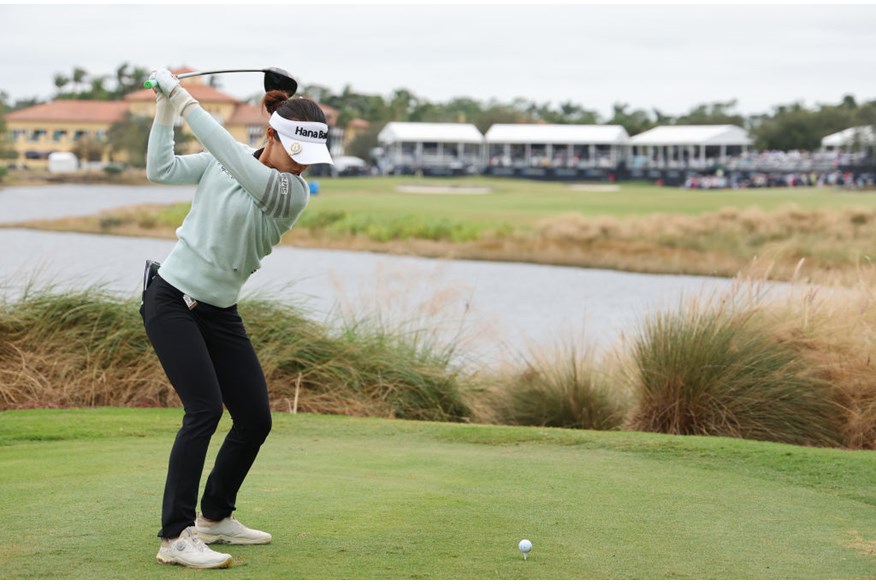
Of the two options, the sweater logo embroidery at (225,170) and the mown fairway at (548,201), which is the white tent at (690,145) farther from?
the sweater logo embroidery at (225,170)

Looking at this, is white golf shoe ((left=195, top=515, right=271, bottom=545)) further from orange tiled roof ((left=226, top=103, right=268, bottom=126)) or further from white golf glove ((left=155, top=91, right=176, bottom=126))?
orange tiled roof ((left=226, top=103, right=268, bottom=126))

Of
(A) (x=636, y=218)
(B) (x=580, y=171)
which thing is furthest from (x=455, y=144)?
(A) (x=636, y=218)

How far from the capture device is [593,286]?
1292 inches

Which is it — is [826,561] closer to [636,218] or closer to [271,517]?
[271,517]

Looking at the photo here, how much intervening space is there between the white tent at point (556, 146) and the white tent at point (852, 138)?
18174 millimetres

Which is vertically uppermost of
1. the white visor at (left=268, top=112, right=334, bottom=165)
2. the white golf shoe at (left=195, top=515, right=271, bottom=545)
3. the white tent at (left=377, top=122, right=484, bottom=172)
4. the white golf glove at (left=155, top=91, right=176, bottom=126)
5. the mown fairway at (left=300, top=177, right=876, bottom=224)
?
the white golf glove at (left=155, top=91, right=176, bottom=126)

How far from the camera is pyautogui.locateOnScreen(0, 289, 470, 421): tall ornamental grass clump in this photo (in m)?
10.2

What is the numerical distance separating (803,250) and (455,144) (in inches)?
2975

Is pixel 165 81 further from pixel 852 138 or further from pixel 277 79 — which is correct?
pixel 852 138

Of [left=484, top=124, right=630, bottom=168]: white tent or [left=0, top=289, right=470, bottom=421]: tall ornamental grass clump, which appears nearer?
[left=0, top=289, right=470, bottom=421]: tall ornamental grass clump

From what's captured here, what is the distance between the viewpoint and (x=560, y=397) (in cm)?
1044

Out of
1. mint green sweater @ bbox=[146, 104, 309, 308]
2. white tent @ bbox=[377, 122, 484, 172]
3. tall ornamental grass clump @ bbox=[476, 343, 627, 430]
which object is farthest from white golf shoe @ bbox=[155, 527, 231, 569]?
white tent @ bbox=[377, 122, 484, 172]

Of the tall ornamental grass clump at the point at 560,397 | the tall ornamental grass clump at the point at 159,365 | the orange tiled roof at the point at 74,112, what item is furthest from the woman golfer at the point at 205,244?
the orange tiled roof at the point at 74,112

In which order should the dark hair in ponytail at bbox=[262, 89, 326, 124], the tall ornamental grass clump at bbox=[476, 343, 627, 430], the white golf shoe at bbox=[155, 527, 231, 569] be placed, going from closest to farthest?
the white golf shoe at bbox=[155, 527, 231, 569], the dark hair in ponytail at bbox=[262, 89, 326, 124], the tall ornamental grass clump at bbox=[476, 343, 627, 430]
